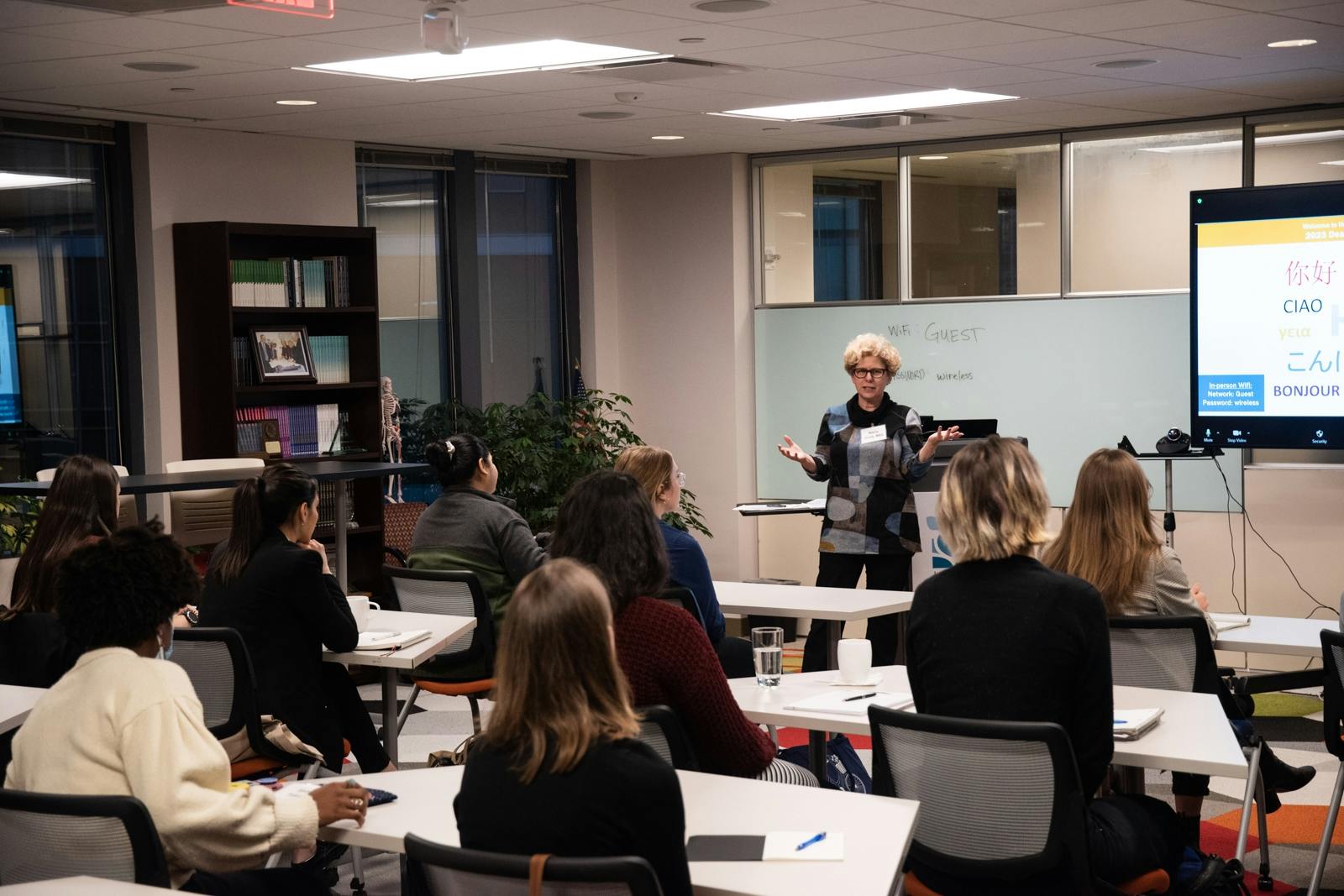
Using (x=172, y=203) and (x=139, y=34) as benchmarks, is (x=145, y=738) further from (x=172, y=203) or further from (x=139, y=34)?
(x=172, y=203)

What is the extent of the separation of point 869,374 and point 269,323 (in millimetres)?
3524

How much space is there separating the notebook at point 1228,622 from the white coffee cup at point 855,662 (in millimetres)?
1297

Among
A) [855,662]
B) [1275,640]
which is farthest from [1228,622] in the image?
[855,662]

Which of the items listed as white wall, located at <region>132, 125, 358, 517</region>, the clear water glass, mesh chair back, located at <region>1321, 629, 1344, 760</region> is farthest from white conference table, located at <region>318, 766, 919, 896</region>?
white wall, located at <region>132, 125, 358, 517</region>

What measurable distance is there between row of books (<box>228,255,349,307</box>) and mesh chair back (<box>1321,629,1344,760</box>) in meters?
5.61

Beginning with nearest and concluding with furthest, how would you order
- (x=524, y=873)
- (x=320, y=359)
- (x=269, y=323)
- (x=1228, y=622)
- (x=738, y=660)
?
(x=524, y=873) → (x=1228, y=622) → (x=738, y=660) → (x=269, y=323) → (x=320, y=359)

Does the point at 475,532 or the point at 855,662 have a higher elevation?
the point at 475,532

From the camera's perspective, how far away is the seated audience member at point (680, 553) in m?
4.47

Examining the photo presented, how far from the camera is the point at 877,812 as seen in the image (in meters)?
2.75

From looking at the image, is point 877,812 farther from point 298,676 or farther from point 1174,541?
point 1174,541

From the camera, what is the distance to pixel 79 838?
2568 millimetres

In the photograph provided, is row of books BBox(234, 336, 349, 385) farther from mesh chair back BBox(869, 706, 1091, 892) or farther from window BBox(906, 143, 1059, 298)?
mesh chair back BBox(869, 706, 1091, 892)

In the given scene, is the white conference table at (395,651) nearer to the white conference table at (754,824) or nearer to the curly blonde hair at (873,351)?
the white conference table at (754,824)

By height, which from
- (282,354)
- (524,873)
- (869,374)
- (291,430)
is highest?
(282,354)
